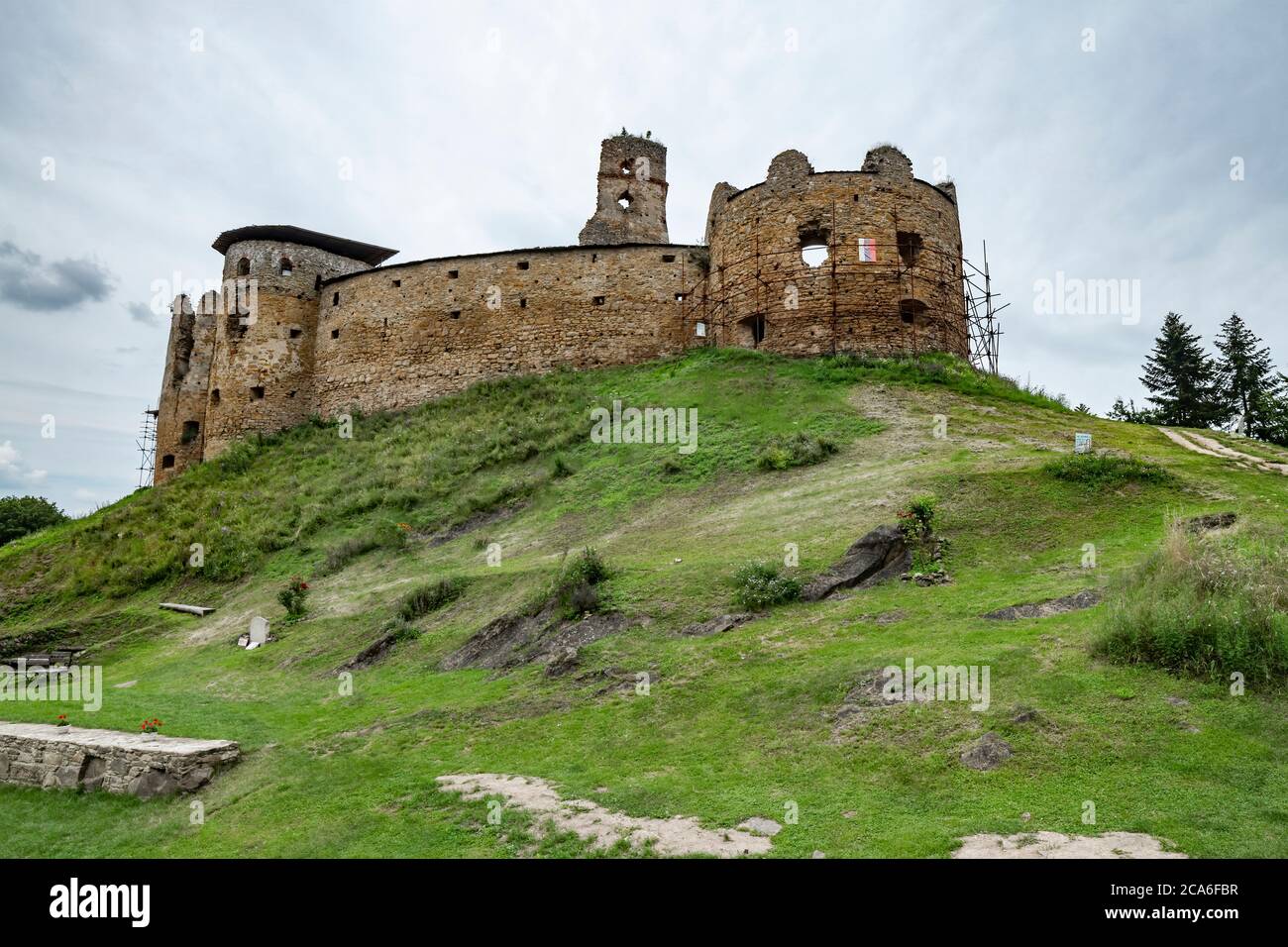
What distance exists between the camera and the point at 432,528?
72.2 ft

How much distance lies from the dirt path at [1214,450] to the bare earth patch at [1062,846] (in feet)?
42.3

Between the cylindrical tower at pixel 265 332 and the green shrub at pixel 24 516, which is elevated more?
the cylindrical tower at pixel 265 332

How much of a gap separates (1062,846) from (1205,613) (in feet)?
13.7

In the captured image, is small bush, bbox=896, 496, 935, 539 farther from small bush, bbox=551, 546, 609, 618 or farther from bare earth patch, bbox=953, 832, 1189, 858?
bare earth patch, bbox=953, 832, 1189, 858

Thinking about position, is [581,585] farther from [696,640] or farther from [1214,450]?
[1214,450]

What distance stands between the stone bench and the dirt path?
18.2 meters

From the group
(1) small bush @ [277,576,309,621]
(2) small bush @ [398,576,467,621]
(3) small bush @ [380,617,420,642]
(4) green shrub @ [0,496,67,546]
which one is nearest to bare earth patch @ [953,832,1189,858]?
(3) small bush @ [380,617,420,642]

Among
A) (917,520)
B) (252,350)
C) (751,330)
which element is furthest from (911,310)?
(252,350)

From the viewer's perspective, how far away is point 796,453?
20.0 metres

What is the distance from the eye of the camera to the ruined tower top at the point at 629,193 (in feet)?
128

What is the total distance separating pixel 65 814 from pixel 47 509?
51.3 m

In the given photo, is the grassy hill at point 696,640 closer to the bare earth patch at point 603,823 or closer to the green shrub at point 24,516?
the bare earth patch at point 603,823

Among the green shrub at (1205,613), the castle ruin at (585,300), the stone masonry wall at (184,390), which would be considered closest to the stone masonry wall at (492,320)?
the castle ruin at (585,300)

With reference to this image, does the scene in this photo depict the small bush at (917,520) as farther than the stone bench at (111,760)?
Yes
